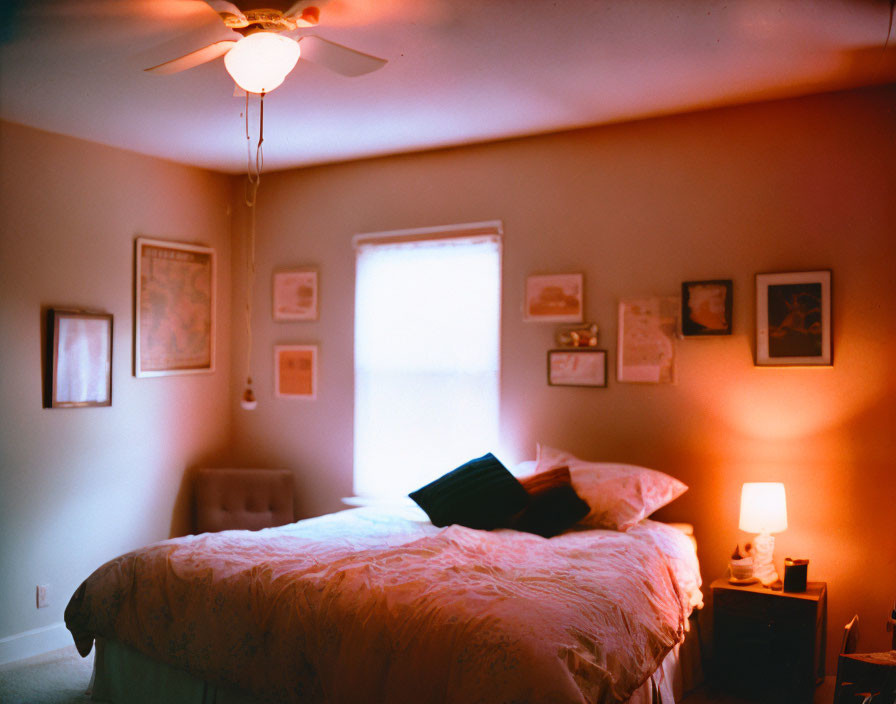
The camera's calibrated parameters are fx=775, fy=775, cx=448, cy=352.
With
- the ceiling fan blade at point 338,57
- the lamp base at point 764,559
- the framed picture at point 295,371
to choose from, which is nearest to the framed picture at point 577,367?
the lamp base at point 764,559

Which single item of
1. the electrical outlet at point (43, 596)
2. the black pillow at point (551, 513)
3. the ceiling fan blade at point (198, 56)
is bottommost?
the electrical outlet at point (43, 596)

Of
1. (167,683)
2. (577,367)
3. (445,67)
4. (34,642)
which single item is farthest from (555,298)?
(34,642)

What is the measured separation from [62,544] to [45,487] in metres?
0.34

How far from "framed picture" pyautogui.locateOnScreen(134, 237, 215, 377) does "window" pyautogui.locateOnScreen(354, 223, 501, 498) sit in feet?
3.37

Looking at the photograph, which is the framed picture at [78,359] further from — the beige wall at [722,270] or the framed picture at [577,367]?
the framed picture at [577,367]

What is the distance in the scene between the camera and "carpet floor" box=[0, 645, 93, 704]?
3387 mm

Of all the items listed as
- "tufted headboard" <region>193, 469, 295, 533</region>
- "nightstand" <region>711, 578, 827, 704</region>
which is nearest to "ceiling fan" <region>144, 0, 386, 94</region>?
"nightstand" <region>711, 578, 827, 704</region>

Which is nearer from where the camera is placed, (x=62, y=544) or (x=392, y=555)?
(x=392, y=555)

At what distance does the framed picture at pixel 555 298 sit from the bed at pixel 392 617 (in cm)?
122

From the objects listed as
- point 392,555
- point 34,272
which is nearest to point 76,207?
point 34,272

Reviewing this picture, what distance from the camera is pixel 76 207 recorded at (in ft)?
13.9

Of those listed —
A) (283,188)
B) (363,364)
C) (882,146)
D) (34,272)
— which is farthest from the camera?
(283,188)

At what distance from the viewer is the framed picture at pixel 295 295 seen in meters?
4.93

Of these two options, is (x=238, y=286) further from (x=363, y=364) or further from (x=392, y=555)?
(x=392, y=555)
